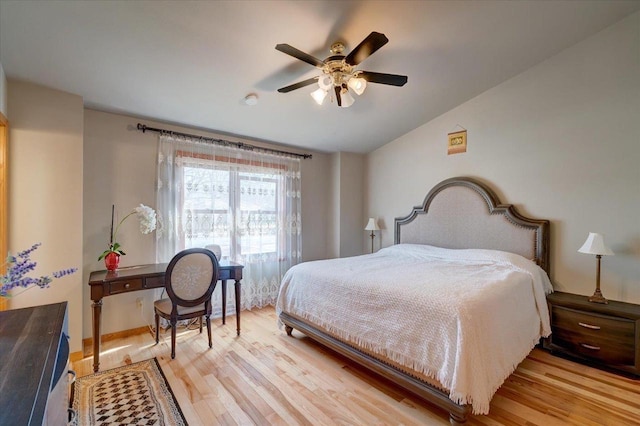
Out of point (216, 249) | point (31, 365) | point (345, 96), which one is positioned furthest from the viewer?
point (216, 249)

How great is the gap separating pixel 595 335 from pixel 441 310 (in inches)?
71.3

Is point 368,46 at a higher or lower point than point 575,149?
higher

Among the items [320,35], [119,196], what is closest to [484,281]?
[320,35]

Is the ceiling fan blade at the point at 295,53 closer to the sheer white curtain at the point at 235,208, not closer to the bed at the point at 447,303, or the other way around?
the bed at the point at 447,303

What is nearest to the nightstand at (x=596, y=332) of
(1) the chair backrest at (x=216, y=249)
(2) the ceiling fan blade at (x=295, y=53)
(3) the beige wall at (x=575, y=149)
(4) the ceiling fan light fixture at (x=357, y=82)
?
(3) the beige wall at (x=575, y=149)

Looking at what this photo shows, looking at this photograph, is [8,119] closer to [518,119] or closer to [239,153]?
[239,153]

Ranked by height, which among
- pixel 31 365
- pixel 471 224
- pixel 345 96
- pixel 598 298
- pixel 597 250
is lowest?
pixel 598 298

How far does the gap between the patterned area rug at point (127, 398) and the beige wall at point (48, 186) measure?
24.4 inches

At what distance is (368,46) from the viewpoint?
75.0 inches

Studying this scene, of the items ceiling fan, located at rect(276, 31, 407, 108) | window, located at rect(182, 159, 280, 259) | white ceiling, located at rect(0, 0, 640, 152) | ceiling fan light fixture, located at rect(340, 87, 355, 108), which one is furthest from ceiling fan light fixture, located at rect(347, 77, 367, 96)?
window, located at rect(182, 159, 280, 259)

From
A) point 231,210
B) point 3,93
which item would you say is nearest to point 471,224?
point 231,210

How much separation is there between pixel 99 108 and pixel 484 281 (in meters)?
3.92

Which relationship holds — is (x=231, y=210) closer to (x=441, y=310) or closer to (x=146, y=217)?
(x=146, y=217)

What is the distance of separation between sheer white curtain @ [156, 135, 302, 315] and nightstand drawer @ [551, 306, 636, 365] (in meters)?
3.16
